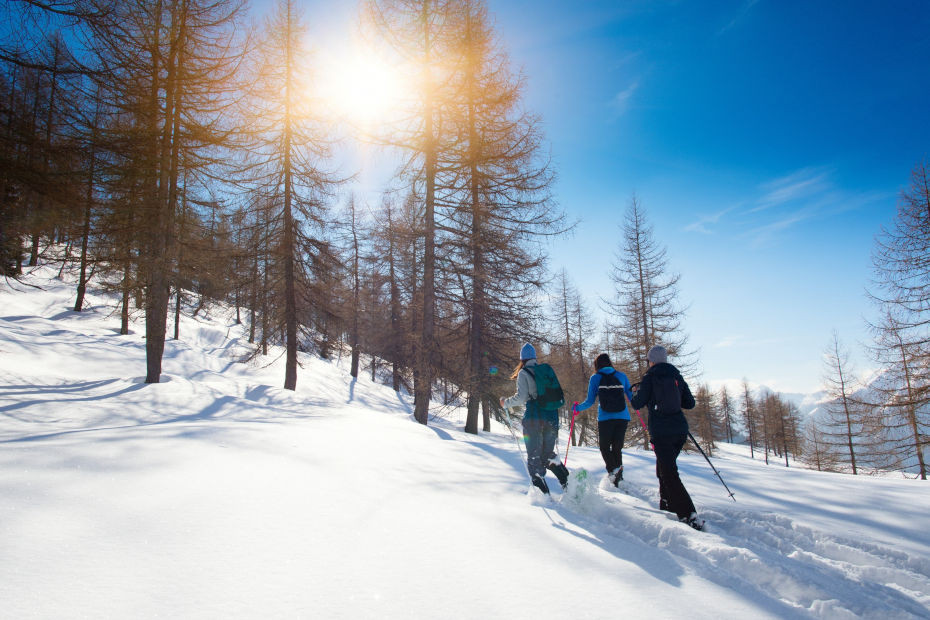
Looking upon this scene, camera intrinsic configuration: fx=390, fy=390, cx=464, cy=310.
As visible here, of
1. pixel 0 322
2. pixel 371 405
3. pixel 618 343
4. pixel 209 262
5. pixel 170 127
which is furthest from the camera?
pixel 371 405

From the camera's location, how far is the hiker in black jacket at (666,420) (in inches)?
182

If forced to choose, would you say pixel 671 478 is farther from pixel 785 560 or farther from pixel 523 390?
A: pixel 523 390

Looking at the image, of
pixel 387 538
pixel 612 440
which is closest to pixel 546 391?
pixel 612 440

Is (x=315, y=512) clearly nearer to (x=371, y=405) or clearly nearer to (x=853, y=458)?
(x=371, y=405)

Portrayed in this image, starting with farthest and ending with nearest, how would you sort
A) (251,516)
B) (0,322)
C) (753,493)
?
1. (0,322)
2. (753,493)
3. (251,516)

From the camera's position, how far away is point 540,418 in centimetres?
507

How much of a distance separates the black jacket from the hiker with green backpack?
1.00 meters

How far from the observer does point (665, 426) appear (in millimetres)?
4746

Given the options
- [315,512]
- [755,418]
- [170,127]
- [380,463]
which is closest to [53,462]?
[315,512]

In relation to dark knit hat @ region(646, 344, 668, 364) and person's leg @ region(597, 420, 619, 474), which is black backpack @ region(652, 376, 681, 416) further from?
person's leg @ region(597, 420, 619, 474)

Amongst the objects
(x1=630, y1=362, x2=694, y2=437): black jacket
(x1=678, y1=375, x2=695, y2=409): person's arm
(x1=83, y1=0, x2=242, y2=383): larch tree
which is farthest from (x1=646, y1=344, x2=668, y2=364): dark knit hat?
(x1=83, y1=0, x2=242, y2=383): larch tree

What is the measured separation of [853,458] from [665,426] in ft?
106

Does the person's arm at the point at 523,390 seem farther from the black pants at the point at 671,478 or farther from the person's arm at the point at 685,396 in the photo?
the person's arm at the point at 685,396

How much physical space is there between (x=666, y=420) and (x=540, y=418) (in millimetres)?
1512
